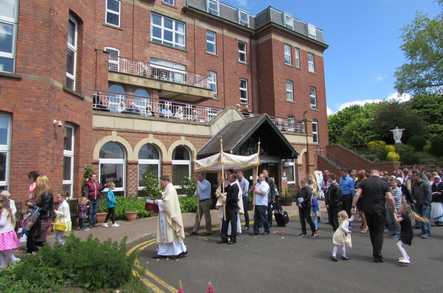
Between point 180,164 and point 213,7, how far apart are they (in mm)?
15053

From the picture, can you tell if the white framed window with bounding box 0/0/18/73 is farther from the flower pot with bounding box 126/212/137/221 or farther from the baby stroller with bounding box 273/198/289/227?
the baby stroller with bounding box 273/198/289/227

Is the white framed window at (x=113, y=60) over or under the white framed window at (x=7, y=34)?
over

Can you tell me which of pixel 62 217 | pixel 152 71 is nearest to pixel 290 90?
pixel 152 71

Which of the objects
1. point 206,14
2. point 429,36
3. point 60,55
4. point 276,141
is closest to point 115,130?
point 60,55

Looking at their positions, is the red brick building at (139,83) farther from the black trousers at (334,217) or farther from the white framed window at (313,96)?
the black trousers at (334,217)

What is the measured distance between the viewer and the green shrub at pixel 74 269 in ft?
15.7

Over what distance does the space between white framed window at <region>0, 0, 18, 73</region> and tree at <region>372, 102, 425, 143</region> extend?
37.8 metres

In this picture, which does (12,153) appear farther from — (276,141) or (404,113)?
(404,113)

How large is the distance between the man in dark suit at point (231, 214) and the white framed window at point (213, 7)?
20902 mm

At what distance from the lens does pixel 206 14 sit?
26.4 metres

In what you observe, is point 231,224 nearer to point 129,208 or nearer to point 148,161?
point 129,208

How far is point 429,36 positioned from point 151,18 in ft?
78.9

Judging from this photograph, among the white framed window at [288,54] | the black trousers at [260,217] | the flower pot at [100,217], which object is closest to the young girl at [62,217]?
the flower pot at [100,217]

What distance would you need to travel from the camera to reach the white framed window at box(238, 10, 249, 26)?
97.3ft
